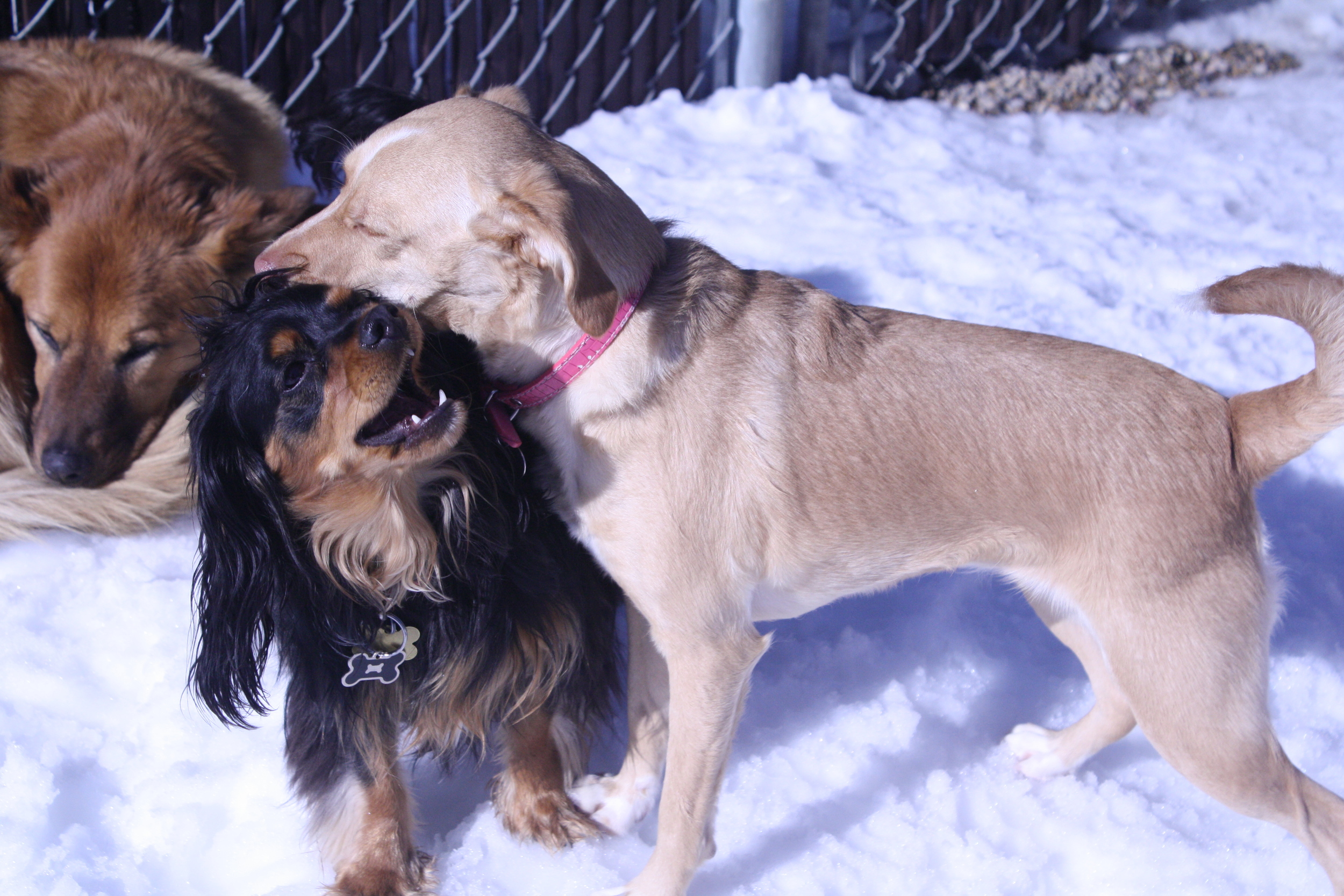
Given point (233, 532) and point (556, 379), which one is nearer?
point (233, 532)

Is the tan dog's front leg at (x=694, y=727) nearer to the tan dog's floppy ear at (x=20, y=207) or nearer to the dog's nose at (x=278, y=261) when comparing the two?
the dog's nose at (x=278, y=261)

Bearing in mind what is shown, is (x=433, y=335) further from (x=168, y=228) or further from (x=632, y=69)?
(x=632, y=69)

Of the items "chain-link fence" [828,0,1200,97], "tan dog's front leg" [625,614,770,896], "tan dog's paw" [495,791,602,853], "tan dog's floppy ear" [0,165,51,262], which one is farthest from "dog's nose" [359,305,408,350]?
"chain-link fence" [828,0,1200,97]

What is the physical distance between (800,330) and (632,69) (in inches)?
127

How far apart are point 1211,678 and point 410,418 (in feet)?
5.04

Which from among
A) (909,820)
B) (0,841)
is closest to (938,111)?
(909,820)

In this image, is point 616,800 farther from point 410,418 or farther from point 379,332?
point 379,332

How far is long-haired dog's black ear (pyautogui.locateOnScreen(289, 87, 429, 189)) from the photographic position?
3.17m

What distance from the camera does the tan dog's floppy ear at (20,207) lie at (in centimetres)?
264

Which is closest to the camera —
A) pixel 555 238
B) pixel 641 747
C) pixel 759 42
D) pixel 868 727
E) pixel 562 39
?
pixel 555 238

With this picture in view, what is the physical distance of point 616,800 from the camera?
7.67ft

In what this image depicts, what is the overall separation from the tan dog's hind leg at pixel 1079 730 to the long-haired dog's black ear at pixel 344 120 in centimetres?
235

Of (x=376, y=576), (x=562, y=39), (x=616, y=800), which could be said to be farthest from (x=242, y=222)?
(x=562, y=39)

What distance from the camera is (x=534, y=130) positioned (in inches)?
78.7
